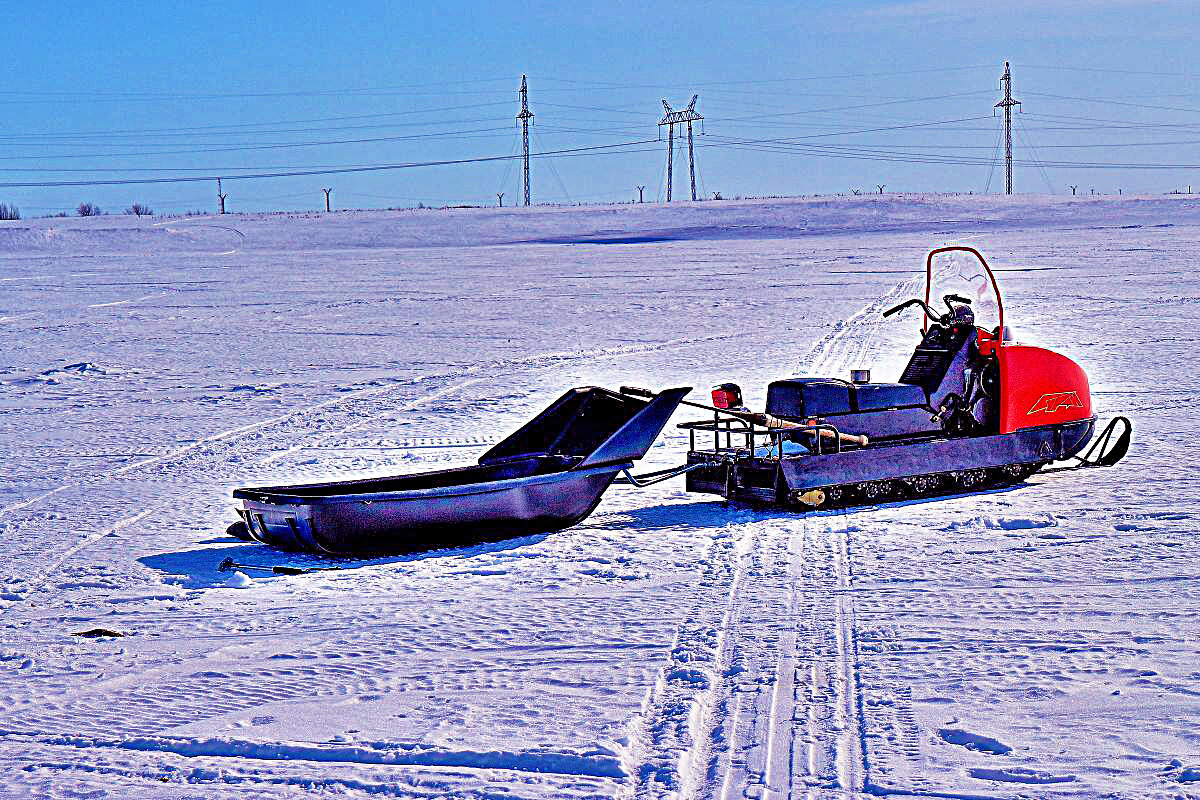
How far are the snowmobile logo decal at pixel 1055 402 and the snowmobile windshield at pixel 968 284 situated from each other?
1.73 feet

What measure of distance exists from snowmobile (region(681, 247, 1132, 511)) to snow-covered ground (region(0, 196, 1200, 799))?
8.2 inches

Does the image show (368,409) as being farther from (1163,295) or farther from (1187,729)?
(1163,295)

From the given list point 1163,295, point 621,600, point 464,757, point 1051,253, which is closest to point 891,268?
point 1051,253

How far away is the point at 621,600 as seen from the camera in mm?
5723

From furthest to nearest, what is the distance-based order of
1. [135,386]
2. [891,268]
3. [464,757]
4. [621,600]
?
[891,268] < [135,386] < [621,600] < [464,757]

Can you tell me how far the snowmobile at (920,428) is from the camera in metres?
7.61

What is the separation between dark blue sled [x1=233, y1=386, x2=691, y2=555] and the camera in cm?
650

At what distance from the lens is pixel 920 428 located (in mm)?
8133

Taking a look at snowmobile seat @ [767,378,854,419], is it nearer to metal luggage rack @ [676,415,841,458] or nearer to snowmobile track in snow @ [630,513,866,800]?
metal luggage rack @ [676,415,841,458]

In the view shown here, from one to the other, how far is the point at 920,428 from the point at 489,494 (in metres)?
2.75

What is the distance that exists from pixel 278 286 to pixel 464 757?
22252mm

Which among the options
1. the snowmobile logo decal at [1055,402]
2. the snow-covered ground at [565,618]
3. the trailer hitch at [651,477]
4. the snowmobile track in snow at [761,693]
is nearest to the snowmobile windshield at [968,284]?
the snowmobile logo decal at [1055,402]

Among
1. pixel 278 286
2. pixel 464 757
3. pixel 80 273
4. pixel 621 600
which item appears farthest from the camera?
pixel 80 273

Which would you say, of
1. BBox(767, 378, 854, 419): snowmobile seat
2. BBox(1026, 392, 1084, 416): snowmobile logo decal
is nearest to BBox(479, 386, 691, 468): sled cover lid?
BBox(767, 378, 854, 419): snowmobile seat
